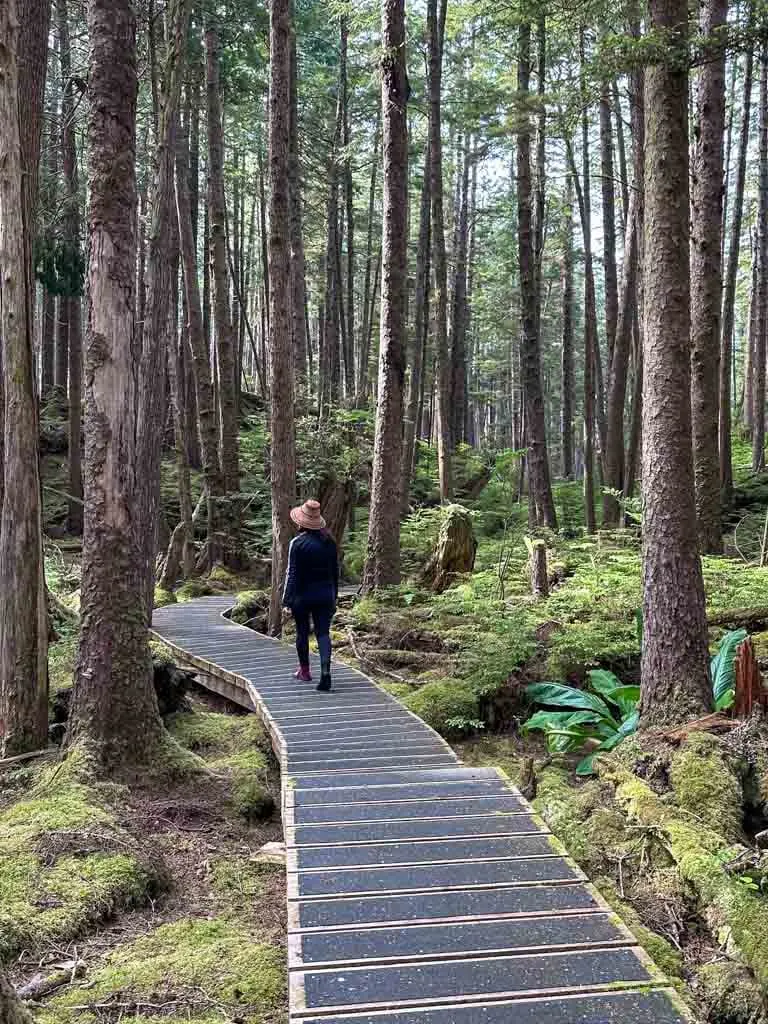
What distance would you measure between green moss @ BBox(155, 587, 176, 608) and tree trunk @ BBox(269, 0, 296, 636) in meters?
5.18

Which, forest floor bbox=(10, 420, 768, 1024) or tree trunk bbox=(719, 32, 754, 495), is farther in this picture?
tree trunk bbox=(719, 32, 754, 495)

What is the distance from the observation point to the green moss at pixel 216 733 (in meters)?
7.88

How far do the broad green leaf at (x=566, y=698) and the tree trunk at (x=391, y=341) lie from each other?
13.6 ft

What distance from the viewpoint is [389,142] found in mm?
11961

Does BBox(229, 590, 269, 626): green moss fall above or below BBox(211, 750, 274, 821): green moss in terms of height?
above

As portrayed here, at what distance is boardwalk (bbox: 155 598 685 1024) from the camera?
3.02m

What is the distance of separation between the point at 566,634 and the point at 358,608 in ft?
11.8

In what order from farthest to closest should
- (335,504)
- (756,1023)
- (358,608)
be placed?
(335,504)
(358,608)
(756,1023)

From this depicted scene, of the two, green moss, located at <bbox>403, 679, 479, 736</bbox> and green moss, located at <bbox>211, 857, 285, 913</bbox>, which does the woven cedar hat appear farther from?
green moss, located at <bbox>211, 857, 285, 913</bbox>

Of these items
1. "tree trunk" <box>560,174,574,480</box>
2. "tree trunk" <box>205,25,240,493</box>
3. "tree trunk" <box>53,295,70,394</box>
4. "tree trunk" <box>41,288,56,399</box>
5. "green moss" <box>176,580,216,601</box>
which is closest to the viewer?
"tree trunk" <box>205,25,240,493</box>

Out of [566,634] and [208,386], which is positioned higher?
[208,386]

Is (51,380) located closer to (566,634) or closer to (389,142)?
(389,142)

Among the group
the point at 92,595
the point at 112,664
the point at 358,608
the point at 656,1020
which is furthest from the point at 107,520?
the point at 358,608

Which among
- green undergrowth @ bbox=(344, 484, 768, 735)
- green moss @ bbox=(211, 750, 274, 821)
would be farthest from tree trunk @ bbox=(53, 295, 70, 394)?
green moss @ bbox=(211, 750, 274, 821)
